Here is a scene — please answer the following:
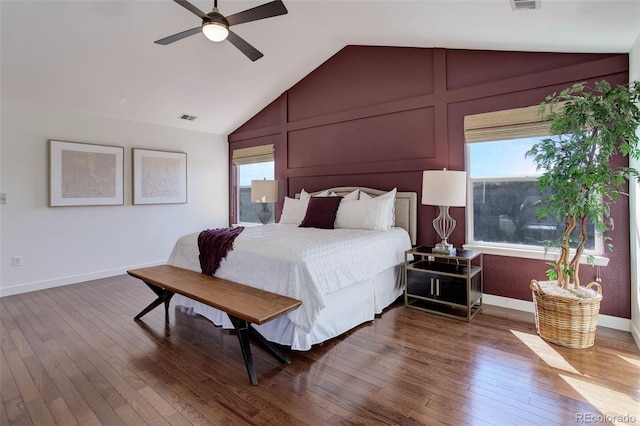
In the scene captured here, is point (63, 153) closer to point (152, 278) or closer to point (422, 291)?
point (152, 278)

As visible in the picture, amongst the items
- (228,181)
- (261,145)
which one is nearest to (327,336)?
(261,145)

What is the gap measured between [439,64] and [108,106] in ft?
14.4

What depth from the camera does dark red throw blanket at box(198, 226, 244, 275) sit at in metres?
2.84

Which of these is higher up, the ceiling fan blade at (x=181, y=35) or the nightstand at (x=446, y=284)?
the ceiling fan blade at (x=181, y=35)

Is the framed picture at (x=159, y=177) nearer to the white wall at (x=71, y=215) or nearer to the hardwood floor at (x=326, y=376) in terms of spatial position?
the white wall at (x=71, y=215)

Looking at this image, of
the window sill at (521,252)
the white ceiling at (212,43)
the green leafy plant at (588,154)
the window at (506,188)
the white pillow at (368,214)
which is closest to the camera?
the green leafy plant at (588,154)

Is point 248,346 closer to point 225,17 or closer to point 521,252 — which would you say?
point 225,17

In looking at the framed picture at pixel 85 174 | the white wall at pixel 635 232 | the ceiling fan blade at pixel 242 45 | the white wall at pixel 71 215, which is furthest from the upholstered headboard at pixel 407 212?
the framed picture at pixel 85 174

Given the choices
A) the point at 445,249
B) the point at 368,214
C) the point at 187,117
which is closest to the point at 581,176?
the point at 445,249

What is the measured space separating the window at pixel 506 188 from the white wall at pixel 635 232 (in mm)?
368

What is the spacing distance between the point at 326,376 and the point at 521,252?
2.38 metres

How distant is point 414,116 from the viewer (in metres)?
3.90

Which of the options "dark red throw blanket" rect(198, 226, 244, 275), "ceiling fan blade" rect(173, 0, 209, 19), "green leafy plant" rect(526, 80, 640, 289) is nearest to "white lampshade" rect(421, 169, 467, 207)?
"green leafy plant" rect(526, 80, 640, 289)

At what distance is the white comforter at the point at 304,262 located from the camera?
2.29 metres
